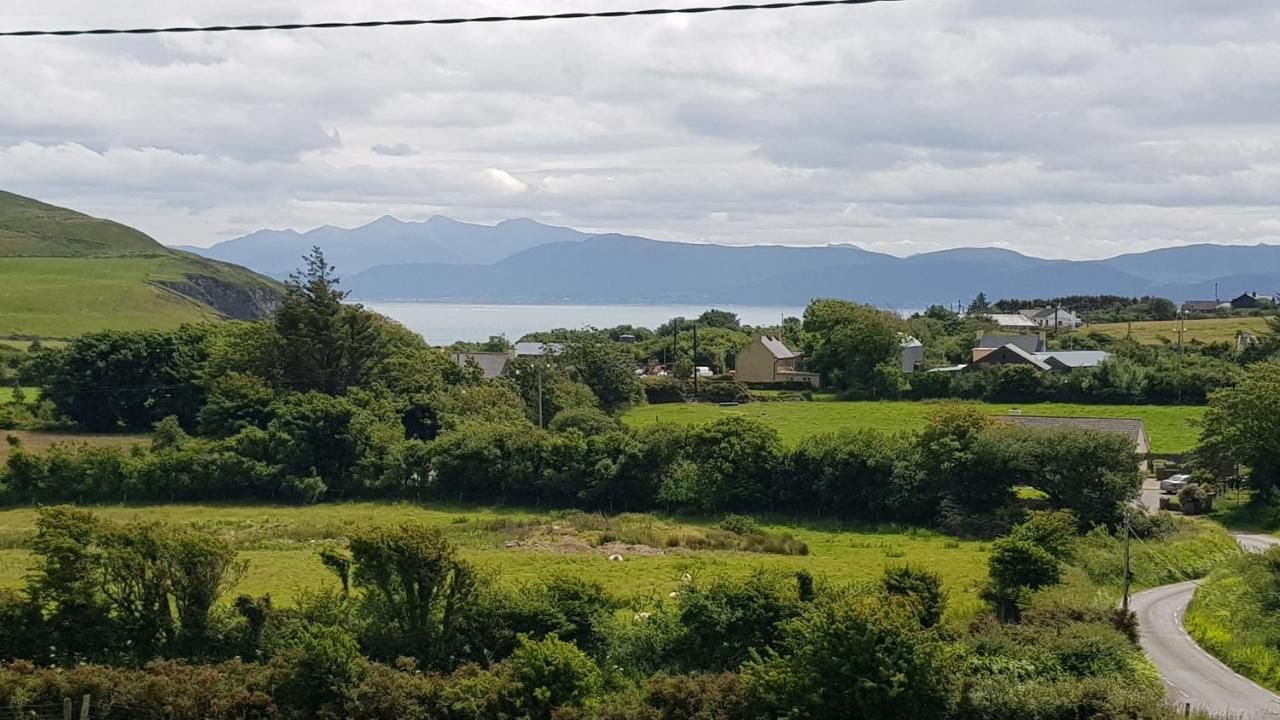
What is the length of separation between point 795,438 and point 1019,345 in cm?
3757

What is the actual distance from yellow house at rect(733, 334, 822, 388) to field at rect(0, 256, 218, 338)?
63.9 m

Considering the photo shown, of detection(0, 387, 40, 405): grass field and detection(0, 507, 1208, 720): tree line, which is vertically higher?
detection(0, 387, 40, 405): grass field

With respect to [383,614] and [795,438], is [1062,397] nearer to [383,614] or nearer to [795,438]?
[795,438]

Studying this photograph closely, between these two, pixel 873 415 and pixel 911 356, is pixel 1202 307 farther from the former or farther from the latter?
pixel 873 415

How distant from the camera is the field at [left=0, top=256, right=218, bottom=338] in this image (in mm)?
103938

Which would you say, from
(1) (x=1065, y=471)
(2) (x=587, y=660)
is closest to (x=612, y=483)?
(1) (x=1065, y=471)

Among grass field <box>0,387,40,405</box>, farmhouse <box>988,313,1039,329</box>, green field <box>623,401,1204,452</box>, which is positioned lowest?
green field <box>623,401,1204,452</box>

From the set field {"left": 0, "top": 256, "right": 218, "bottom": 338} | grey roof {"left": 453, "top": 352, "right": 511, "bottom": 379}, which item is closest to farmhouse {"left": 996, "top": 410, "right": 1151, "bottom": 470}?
grey roof {"left": 453, "top": 352, "right": 511, "bottom": 379}

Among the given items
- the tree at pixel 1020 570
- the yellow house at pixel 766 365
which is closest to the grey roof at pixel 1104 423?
the tree at pixel 1020 570

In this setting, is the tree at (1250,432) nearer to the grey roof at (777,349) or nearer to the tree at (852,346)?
the tree at (852,346)

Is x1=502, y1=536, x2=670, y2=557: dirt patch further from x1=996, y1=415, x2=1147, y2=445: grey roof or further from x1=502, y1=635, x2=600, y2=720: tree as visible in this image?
x1=996, y1=415, x2=1147, y2=445: grey roof

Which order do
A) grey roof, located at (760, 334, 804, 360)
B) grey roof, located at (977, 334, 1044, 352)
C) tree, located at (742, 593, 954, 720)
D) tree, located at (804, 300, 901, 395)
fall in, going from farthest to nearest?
1. grey roof, located at (977, 334, 1044, 352)
2. grey roof, located at (760, 334, 804, 360)
3. tree, located at (804, 300, 901, 395)
4. tree, located at (742, 593, 954, 720)

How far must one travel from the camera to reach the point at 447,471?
137ft

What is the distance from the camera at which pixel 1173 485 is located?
39750 mm
